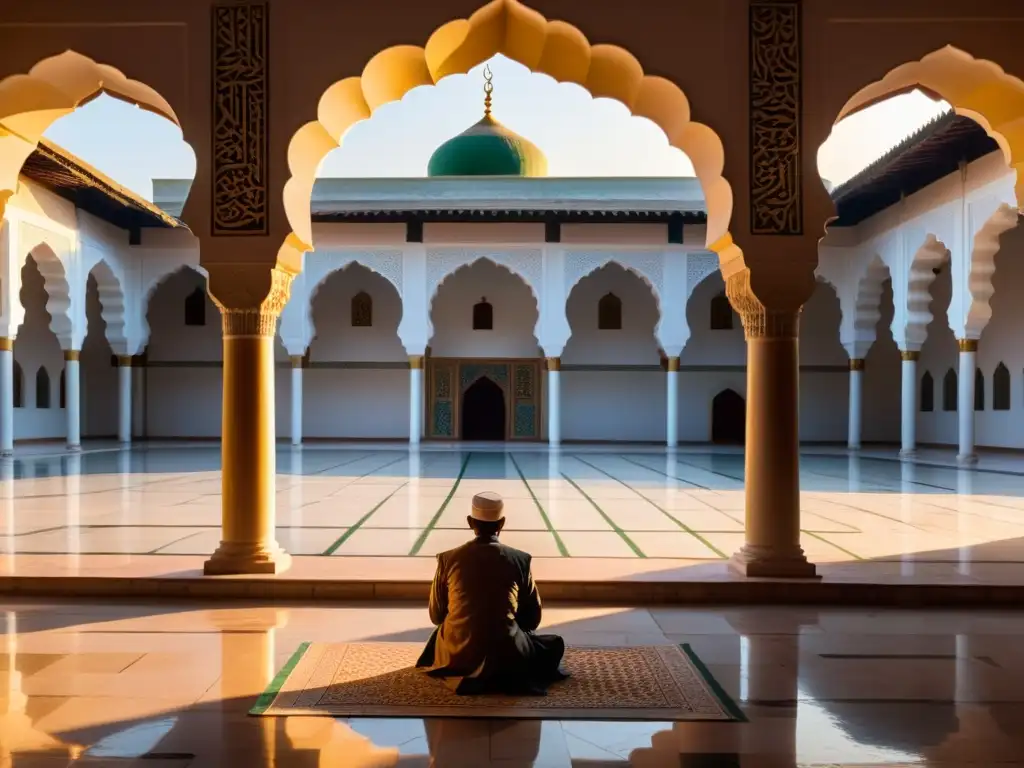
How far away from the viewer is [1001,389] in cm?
1477

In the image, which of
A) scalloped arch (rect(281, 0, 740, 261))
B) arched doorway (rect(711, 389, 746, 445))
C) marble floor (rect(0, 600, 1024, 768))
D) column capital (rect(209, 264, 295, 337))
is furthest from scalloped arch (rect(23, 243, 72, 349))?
arched doorway (rect(711, 389, 746, 445))

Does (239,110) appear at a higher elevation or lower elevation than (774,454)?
higher

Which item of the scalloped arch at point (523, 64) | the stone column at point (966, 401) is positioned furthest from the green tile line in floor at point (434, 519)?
the stone column at point (966, 401)

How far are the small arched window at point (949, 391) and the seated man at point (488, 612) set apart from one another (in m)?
15.1

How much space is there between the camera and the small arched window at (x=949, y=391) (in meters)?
16.2

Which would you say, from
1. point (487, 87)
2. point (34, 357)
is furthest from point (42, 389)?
point (487, 87)

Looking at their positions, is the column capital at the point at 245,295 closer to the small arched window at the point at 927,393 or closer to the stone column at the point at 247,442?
the stone column at the point at 247,442

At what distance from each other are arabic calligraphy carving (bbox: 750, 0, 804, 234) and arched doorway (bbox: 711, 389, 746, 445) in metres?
14.4

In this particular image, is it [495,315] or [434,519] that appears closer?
[434,519]

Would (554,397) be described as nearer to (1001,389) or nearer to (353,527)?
(1001,389)

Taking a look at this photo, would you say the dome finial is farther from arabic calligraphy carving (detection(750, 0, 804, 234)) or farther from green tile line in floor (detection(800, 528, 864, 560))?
arabic calligraphy carving (detection(750, 0, 804, 234))

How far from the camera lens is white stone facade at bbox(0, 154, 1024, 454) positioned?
13.8 metres

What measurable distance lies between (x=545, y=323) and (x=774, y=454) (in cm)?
Result: 1144

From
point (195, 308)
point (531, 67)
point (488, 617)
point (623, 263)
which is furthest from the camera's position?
point (195, 308)
